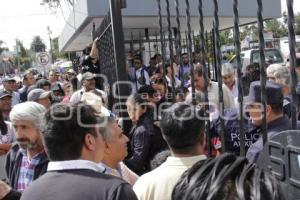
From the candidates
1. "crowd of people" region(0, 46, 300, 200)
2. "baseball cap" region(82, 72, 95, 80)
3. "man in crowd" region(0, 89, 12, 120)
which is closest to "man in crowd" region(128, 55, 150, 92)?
"baseball cap" region(82, 72, 95, 80)

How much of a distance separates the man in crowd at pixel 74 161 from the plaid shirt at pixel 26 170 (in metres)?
0.87

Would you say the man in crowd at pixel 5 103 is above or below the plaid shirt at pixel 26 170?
above

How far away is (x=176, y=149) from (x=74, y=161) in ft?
1.94

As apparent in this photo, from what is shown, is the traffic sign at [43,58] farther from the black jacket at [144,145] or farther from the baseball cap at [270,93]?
the baseball cap at [270,93]

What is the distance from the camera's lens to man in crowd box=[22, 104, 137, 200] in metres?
1.79

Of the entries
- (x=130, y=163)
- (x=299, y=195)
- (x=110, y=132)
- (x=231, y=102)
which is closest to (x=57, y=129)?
(x=110, y=132)

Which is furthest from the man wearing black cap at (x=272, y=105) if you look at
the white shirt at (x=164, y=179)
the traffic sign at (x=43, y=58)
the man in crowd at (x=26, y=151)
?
the traffic sign at (x=43, y=58)

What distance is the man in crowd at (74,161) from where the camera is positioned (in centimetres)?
179

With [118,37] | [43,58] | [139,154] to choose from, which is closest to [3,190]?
[118,37]

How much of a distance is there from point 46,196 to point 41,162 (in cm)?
108

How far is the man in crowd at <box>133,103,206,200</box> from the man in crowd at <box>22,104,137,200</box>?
32 centimetres

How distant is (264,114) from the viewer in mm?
1712

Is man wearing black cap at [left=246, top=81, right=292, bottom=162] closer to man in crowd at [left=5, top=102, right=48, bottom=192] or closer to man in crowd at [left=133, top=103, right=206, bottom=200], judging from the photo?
man in crowd at [left=133, top=103, right=206, bottom=200]

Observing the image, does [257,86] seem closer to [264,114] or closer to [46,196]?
[264,114]
